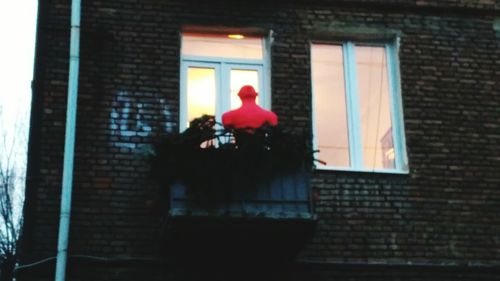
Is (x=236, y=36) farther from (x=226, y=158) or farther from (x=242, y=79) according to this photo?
(x=226, y=158)

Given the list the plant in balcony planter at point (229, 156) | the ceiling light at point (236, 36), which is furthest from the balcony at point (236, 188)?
the ceiling light at point (236, 36)

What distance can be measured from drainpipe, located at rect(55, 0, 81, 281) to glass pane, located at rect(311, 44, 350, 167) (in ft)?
9.31

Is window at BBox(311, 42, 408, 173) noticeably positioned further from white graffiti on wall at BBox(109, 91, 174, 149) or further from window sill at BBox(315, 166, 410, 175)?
white graffiti on wall at BBox(109, 91, 174, 149)

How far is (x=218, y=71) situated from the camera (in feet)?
31.6

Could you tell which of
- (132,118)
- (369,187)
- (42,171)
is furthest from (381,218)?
(42,171)

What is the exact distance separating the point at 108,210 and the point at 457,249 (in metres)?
3.85

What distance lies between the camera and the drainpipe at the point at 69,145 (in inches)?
315

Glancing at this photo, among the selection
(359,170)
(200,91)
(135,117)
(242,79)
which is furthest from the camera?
(242,79)

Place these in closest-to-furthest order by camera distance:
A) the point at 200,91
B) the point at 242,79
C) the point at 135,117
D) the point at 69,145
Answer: the point at 69,145, the point at 135,117, the point at 200,91, the point at 242,79

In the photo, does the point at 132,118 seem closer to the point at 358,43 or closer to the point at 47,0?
the point at 47,0

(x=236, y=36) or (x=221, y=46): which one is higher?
(x=236, y=36)

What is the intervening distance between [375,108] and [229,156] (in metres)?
2.67

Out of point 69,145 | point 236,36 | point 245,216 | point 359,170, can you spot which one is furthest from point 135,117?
point 359,170

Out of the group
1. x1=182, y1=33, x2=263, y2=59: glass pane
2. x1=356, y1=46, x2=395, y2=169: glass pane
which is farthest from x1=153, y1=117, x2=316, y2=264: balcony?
x1=182, y1=33, x2=263, y2=59: glass pane
